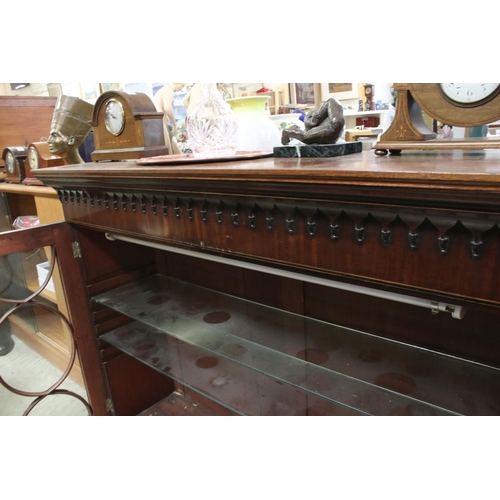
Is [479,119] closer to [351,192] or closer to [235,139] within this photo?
[351,192]

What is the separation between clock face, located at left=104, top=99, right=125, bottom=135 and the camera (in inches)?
39.7

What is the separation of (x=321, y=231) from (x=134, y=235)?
1.56ft

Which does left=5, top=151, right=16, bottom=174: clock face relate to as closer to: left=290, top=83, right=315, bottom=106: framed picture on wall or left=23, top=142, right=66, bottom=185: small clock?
left=23, top=142, right=66, bottom=185: small clock

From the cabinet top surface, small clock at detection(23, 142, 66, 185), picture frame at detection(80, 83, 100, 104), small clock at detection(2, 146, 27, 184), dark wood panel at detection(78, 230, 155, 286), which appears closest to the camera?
the cabinet top surface

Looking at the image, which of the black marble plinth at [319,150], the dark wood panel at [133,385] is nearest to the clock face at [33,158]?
the dark wood panel at [133,385]

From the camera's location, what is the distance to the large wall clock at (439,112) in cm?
51

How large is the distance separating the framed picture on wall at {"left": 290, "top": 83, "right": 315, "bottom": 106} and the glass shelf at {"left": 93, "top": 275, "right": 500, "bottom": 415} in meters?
1.68

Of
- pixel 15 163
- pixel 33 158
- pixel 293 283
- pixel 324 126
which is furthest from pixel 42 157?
pixel 324 126

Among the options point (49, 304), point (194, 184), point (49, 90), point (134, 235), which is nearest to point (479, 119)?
point (194, 184)

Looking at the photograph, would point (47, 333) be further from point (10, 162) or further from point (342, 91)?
point (342, 91)

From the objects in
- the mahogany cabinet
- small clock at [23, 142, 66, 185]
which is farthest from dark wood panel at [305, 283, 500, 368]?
small clock at [23, 142, 66, 185]

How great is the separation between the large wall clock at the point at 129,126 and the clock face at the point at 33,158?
0.42m

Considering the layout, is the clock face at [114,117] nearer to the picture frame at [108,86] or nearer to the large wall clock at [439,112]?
the large wall clock at [439,112]

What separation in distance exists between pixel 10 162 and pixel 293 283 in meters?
1.27
